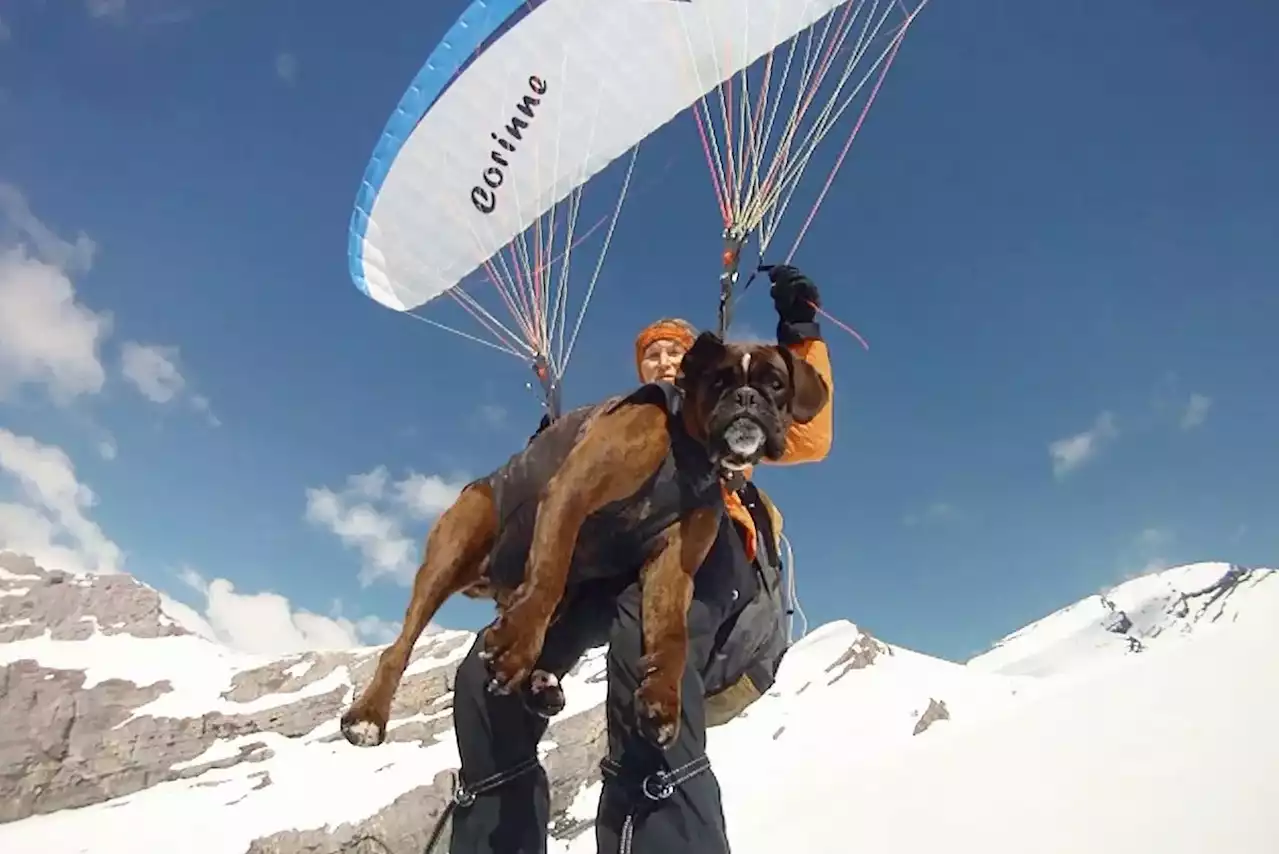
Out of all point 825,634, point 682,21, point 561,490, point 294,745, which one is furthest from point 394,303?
point 825,634

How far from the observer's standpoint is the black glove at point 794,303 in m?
2.99

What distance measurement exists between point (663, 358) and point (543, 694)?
4.76ft

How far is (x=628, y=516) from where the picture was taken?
2402 millimetres

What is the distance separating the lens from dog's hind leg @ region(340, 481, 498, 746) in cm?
245

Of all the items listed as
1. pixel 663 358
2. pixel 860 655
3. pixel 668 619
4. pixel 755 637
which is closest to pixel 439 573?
pixel 668 619

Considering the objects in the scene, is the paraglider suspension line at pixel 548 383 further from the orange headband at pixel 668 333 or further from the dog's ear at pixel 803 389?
the dog's ear at pixel 803 389

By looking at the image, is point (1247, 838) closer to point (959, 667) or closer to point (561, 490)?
point (561, 490)

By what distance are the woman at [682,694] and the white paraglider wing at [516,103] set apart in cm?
403

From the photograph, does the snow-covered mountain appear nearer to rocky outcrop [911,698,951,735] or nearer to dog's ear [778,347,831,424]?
rocky outcrop [911,698,951,735]

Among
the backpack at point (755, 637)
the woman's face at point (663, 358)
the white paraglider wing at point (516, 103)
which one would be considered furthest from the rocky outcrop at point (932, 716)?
the woman's face at point (663, 358)

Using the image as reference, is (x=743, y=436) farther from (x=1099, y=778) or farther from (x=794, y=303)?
(x=1099, y=778)

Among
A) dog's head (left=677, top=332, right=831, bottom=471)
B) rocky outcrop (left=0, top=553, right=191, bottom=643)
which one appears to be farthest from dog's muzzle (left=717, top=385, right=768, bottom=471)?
rocky outcrop (left=0, top=553, right=191, bottom=643)

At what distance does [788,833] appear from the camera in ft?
22.0

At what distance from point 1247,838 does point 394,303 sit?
6.46m
